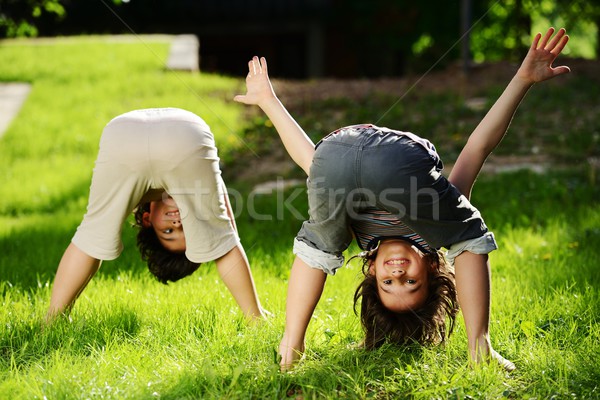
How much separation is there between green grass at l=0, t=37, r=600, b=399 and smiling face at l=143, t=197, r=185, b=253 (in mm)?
301

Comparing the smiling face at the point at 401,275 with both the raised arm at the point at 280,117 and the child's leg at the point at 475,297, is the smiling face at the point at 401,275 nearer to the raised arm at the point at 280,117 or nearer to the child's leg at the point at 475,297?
the child's leg at the point at 475,297

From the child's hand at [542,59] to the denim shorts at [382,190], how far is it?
0.47m

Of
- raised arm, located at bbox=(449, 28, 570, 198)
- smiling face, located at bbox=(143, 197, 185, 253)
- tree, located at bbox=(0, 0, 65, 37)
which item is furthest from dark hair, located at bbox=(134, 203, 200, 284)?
tree, located at bbox=(0, 0, 65, 37)

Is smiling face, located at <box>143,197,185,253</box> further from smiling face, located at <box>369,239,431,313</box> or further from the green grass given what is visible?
smiling face, located at <box>369,239,431,313</box>

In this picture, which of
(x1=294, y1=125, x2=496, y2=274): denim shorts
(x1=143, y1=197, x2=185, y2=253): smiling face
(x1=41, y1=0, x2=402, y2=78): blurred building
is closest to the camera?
(x1=294, y1=125, x2=496, y2=274): denim shorts

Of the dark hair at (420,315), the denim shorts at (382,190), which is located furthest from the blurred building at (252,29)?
the denim shorts at (382,190)

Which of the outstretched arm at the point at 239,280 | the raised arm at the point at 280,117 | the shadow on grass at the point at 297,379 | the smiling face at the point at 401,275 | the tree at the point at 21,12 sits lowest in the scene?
the shadow on grass at the point at 297,379

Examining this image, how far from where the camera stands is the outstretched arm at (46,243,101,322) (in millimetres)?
3307

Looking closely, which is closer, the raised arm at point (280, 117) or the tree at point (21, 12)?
the raised arm at point (280, 117)

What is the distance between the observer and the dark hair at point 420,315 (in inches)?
116

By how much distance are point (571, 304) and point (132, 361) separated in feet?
6.23

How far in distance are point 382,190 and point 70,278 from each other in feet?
4.86

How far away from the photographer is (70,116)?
8930 mm

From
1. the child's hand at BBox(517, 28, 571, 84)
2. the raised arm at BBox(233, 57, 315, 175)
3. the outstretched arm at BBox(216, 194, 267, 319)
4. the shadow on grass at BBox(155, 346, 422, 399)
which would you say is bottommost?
the shadow on grass at BBox(155, 346, 422, 399)
